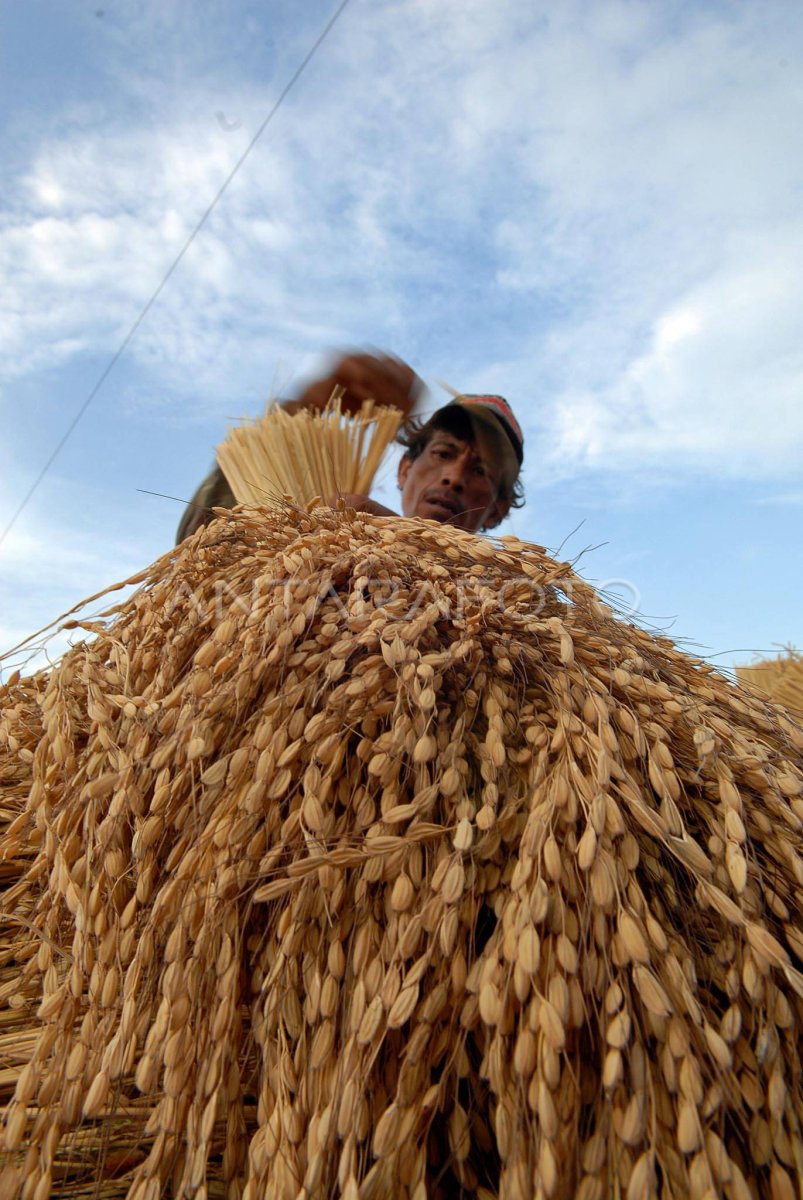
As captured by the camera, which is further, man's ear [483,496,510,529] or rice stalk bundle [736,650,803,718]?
rice stalk bundle [736,650,803,718]

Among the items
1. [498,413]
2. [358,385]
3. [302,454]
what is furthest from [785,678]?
[302,454]

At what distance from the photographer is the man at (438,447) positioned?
215 centimetres

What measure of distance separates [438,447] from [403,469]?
229mm

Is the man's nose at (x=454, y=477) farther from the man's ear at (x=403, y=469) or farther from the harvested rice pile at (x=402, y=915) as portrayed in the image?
the harvested rice pile at (x=402, y=915)

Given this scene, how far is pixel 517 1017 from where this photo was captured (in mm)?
562

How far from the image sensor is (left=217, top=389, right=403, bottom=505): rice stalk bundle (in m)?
1.69

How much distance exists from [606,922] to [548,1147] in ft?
0.47

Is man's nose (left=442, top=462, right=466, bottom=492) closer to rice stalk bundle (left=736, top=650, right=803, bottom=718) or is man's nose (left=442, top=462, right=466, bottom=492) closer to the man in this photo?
the man

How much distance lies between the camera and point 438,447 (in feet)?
7.29

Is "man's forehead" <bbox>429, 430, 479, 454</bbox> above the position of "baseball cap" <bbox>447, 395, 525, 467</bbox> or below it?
below

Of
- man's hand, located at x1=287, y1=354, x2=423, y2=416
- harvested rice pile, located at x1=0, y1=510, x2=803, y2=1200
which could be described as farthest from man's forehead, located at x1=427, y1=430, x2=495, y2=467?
harvested rice pile, located at x1=0, y1=510, x2=803, y2=1200

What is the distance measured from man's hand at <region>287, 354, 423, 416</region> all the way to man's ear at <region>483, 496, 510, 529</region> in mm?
377

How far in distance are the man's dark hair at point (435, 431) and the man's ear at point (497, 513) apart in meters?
0.01

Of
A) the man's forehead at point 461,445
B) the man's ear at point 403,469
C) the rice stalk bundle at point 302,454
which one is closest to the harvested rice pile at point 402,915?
the rice stalk bundle at point 302,454
